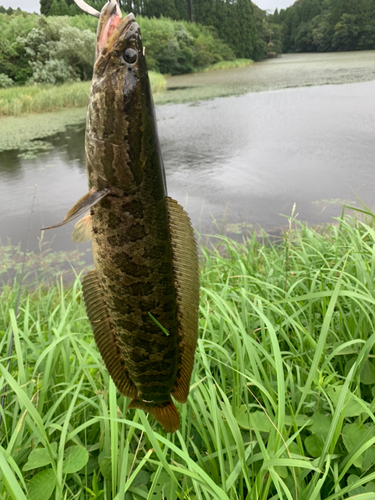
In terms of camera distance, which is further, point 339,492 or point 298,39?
point 298,39

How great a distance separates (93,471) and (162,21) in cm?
1691

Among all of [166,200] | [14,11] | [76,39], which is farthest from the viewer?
[14,11]

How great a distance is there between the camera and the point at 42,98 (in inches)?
464

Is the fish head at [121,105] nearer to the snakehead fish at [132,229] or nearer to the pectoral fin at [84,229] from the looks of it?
the snakehead fish at [132,229]

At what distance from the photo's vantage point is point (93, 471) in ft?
4.11

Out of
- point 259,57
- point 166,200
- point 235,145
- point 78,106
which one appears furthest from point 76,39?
point 259,57

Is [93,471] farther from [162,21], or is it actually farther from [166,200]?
[162,21]

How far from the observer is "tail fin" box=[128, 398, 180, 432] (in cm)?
99

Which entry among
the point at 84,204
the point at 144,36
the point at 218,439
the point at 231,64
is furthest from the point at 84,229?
the point at 231,64

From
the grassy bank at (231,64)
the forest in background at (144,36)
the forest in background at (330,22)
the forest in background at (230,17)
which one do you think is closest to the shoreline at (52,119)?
the forest in background at (144,36)

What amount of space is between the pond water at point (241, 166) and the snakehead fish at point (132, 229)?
6.43 ft

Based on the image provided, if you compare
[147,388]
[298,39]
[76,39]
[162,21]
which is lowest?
[147,388]

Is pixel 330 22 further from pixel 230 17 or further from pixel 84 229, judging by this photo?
pixel 84 229

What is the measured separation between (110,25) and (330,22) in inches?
1142
